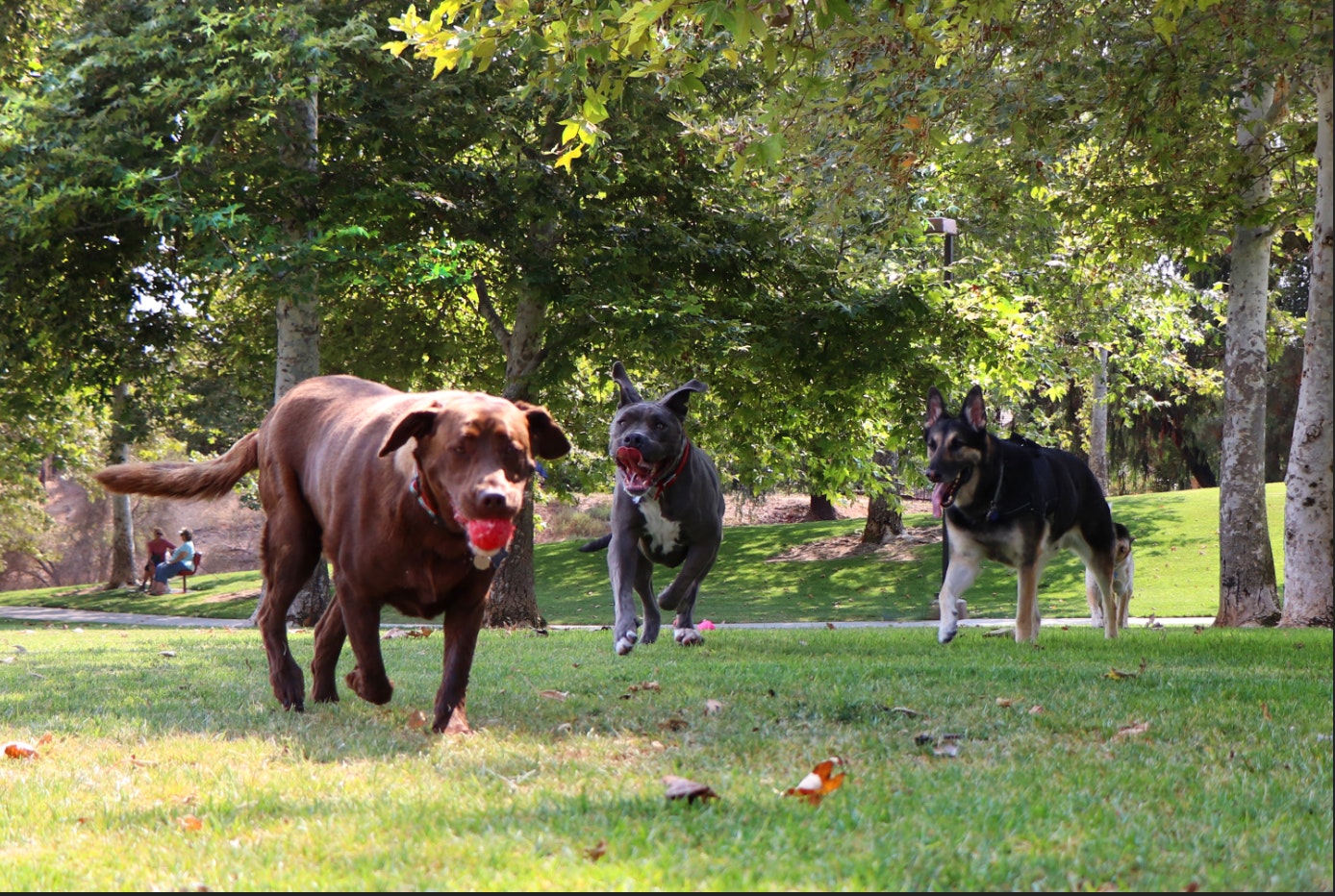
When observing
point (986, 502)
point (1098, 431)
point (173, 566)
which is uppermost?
point (1098, 431)

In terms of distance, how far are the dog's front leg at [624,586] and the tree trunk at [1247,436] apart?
9.36 m

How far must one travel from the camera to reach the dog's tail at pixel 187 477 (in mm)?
6934

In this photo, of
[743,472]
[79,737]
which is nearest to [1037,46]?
[79,737]

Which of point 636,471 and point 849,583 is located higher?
point 636,471

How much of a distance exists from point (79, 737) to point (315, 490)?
156 cm

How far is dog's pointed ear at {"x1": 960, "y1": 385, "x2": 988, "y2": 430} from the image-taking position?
376 inches

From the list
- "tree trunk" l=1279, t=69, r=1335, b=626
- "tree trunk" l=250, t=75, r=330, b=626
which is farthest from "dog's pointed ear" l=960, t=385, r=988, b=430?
"tree trunk" l=250, t=75, r=330, b=626

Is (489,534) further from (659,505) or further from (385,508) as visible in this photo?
(659,505)

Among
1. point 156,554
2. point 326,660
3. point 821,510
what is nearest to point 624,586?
point 326,660

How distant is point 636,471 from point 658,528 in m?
0.67

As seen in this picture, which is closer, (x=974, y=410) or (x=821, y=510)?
(x=974, y=410)

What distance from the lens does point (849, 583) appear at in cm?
2773

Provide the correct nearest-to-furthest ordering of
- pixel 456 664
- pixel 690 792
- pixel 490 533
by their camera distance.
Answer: pixel 690 792, pixel 490 533, pixel 456 664

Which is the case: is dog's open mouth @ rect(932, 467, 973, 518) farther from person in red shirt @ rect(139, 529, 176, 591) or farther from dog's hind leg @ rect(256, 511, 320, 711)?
person in red shirt @ rect(139, 529, 176, 591)
